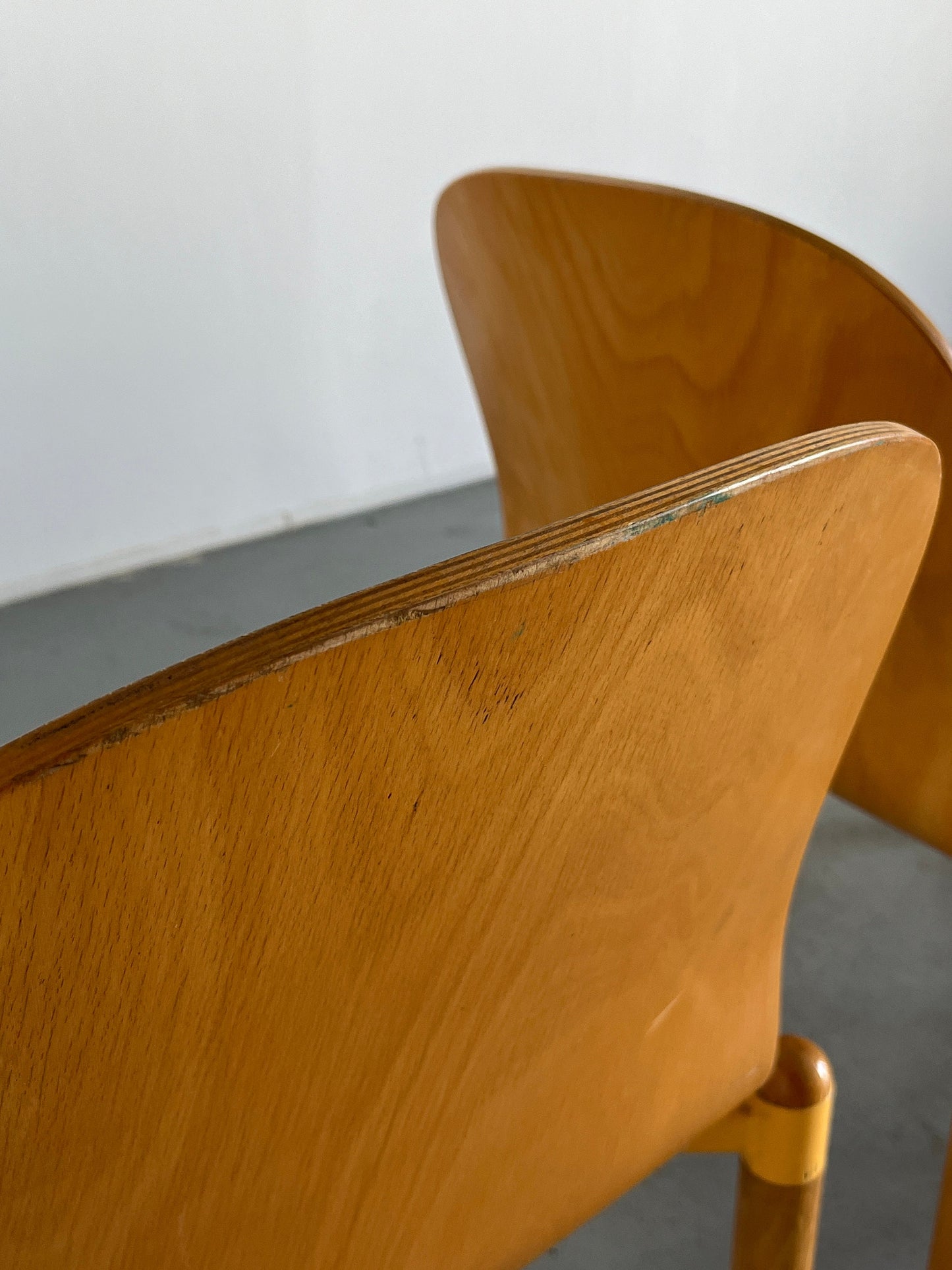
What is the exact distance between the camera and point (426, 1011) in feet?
0.92

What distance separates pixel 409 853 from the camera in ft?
0.76

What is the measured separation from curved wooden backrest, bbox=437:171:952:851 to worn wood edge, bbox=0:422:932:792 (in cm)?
37

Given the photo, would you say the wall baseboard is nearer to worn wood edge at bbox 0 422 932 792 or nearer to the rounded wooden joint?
the rounded wooden joint

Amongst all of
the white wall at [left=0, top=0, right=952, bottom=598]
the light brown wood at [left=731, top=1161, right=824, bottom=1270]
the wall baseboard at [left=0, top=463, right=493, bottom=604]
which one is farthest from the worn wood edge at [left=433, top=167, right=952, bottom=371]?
the wall baseboard at [left=0, top=463, right=493, bottom=604]

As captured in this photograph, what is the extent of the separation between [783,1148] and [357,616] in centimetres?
42

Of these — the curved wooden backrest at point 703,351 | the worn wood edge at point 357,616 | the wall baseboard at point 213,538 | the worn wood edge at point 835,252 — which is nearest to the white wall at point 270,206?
the wall baseboard at point 213,538

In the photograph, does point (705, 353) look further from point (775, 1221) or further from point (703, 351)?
point (775, 1221)

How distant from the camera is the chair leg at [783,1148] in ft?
1.63

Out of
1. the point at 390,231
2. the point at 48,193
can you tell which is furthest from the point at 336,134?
the point at 48,193

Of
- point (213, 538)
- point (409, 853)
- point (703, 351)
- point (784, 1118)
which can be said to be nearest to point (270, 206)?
point (213, 538)

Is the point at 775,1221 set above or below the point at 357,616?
below

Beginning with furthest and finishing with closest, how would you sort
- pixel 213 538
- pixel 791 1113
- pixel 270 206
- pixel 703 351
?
pixel 213 538, pixel 270 206, pixel 703 351, pixel 791 1113

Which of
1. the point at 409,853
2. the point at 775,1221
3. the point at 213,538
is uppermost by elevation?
the point at 409,853

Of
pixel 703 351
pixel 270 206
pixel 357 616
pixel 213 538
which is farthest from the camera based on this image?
pixel 213 538
